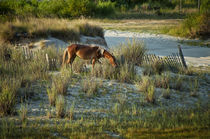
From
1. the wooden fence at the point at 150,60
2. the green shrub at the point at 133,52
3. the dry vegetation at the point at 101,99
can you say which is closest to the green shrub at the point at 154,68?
the dry vegetation at the point at 101,99

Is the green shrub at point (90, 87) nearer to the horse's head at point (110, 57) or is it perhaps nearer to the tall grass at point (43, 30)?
the horse's head at point (110, 57)

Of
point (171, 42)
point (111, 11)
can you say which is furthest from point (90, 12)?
point (171, 42)

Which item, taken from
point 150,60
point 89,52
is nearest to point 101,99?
point 89,52

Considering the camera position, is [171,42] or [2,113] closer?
[2,113]

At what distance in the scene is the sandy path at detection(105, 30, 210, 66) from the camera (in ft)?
47.3

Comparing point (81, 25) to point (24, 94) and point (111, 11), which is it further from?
point (111, 11)

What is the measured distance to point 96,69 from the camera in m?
10.0

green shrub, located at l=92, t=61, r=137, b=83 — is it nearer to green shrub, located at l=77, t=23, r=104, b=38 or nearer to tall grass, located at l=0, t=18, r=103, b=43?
tall grass, located at l=0, t=18, r=103, b=43

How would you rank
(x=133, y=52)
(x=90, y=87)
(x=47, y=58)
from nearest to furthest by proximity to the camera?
(x=90, y=87)
(x=47, y=58)
(x=133, y=52)

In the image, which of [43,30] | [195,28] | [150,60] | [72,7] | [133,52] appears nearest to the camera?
[150,60]

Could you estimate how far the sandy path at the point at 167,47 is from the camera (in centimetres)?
A: 1443

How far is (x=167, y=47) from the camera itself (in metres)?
18.7

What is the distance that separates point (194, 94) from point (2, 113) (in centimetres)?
507

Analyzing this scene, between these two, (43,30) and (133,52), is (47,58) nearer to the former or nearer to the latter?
(133,52)
